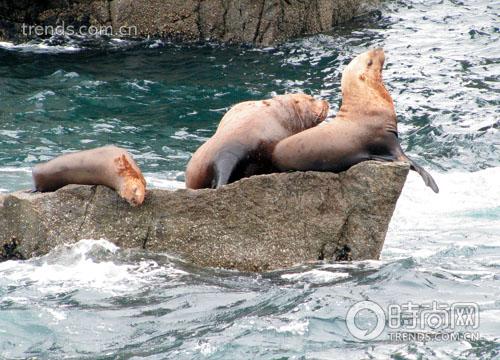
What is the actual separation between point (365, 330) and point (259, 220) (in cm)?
150

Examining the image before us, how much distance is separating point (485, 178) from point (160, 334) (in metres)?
5.16

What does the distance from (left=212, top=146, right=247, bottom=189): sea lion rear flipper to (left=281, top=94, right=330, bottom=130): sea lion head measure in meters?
→ 0.89

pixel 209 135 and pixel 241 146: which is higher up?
pixel 241 146

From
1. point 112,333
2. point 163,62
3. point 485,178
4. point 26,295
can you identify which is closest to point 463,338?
point 112,333

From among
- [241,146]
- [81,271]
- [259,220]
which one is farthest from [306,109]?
[81,271]

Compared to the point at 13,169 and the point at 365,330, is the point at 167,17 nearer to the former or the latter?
the point at 13,169

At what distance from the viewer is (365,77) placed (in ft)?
26.3

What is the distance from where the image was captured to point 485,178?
32.6 feet

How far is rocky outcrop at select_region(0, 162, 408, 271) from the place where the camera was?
7012 mm

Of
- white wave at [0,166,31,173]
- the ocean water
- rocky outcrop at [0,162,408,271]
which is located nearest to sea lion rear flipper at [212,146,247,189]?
rocky outcrop at [0,162,408,271]

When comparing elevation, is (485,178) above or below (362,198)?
below

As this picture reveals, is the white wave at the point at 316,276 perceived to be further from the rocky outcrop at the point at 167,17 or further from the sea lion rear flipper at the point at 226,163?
the rocky outcrop at the point at 167,17

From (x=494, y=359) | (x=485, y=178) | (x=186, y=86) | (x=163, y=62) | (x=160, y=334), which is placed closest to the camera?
(x=494, y=359)

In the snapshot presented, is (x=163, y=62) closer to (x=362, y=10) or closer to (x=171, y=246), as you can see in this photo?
(x=362, y=10)
